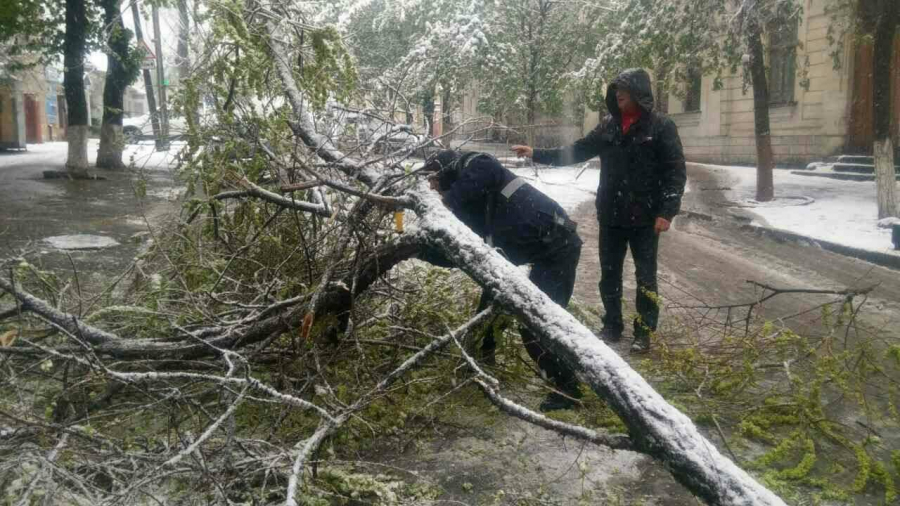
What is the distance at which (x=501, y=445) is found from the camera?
10.3ft

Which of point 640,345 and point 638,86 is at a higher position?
point 638,86

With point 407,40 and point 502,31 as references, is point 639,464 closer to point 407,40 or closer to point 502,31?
point 502,31

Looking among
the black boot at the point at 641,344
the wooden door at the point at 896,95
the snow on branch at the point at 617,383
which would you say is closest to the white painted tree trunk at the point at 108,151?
the black boot at the point at 641,344

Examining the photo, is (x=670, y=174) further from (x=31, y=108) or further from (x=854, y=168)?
(x=31, y=108)

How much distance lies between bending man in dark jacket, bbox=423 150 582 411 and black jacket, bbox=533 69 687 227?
87 cm

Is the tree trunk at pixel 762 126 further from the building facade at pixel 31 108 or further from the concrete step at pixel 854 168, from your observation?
the building facade at pixel 31 108

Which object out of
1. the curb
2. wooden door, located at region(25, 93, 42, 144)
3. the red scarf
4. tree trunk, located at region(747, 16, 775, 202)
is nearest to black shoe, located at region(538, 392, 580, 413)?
the red scarf

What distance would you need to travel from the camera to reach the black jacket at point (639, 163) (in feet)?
13.8

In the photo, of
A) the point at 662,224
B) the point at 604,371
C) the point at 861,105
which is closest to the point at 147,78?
the point at 662,224

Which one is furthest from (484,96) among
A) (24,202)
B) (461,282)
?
(461,282)

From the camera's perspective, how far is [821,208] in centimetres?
1090

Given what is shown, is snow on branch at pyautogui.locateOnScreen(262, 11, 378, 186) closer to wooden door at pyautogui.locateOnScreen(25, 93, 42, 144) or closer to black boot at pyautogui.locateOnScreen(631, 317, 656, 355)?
black boot at pyautogui.locateOnScreen(631, 317, 656, 355)

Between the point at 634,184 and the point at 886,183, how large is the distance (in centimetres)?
696

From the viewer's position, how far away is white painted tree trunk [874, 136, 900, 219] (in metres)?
9.46
